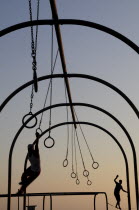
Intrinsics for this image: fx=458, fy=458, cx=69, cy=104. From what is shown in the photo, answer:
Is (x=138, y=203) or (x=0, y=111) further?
(x=138, y=203)

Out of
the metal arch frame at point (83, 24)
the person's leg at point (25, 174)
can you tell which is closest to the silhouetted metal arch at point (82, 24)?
the metal arch frame at point (83, 24)

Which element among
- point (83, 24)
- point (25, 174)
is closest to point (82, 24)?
point (83, 24)

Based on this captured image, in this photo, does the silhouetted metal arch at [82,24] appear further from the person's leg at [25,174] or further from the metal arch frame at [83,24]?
the person's leg at [25,174]

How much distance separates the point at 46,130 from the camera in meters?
18.4

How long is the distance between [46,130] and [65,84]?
4.60 m

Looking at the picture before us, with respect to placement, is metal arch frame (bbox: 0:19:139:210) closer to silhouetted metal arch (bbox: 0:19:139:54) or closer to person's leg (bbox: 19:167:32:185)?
silhouetted metal arch (bbox: 0:19:139:54)

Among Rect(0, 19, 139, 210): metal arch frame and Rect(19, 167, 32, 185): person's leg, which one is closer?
Rect(0, 19, 139, 210): metal arch frame

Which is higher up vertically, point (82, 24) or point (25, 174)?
point (82, 24)

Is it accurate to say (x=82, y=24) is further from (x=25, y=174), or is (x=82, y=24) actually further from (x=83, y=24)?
(x=25, y=174)

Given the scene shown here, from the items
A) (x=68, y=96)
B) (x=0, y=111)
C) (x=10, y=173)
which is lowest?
(x=10, y=173)

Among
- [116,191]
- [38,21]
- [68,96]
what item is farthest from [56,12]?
[116,191]

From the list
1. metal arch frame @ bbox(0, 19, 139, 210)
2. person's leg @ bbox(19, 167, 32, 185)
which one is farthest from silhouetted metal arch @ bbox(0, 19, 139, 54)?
person's leg @ bbox(19, 167, 32, 185)

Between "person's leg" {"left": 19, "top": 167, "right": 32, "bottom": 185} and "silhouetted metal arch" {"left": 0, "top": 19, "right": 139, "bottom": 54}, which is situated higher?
"silhouetted metal arch" {"left": 0, "top": 19, "right": 139, "bottom": 54}

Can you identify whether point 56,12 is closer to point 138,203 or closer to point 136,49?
point 136,49
